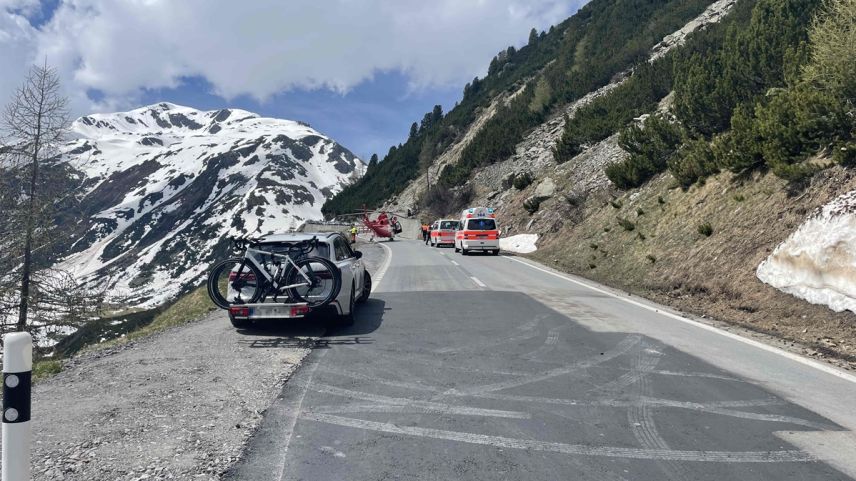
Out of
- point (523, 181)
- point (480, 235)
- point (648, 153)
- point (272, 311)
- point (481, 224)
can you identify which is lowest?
point (272, 311)

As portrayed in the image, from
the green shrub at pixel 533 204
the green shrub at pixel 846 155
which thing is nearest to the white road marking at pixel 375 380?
the green shrub at pixel 846 155

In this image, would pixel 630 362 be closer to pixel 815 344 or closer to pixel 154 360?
pixel 815 344

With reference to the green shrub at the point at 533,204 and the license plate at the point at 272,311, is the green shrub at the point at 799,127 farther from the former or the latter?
the green shrub at the point at 533,204

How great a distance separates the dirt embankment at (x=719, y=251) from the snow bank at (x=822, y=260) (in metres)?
0.23

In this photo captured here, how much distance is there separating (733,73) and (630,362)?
18.7 m

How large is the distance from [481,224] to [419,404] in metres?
22.7

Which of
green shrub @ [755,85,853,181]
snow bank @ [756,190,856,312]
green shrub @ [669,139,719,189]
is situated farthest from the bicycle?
green shrub @ [669,139,719,189]

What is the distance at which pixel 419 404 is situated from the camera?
16.5 feet

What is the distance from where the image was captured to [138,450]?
12.9 feet

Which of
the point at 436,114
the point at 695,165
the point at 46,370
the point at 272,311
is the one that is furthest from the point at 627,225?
the point at 436,114

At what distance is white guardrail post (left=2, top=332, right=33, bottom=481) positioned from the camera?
98.2 inches

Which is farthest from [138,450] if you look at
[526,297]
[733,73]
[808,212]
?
[733,73]

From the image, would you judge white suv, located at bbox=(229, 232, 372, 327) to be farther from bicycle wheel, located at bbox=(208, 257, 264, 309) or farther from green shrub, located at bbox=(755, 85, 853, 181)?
green shrub, located at bbox=(755, 85, 853, 181)

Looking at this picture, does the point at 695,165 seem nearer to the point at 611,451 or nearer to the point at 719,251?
the point at 719,251
